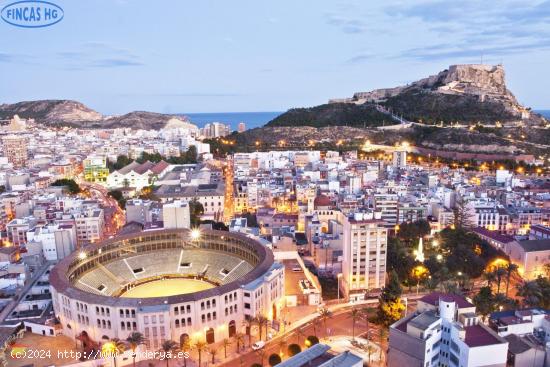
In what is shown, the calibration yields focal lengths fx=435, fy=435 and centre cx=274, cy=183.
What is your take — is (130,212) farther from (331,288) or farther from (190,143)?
(190,143)

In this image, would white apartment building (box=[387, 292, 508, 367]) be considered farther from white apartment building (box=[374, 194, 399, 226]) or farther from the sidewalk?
white apartment building (box=[374, 194, 399, 226])

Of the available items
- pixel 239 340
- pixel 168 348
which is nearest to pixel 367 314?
pixel 239 340

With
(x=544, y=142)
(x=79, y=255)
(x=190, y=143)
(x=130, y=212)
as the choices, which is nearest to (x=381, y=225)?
(x=79, y=255)

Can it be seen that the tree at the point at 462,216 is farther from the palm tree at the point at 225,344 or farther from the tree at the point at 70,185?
the tree at the point at 70,185

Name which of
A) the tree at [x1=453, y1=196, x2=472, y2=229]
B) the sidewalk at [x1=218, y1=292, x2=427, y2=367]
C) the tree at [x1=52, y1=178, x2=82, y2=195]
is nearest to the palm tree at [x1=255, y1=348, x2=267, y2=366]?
the sidewalk at [x1=218, y1=292, x2=427, y2=367]

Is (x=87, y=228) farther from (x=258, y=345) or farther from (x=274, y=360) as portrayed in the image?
(x=274, y=360)

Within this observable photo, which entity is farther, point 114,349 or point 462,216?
point 462,216
